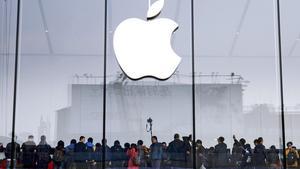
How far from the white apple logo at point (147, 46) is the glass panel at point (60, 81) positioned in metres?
1.79

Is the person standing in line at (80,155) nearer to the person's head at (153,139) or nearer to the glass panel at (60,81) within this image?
the glass panel at (60,81)

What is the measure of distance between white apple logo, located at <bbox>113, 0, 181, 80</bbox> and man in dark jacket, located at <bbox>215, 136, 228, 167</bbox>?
6.58 ft

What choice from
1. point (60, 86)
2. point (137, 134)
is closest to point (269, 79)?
point (137, 134)

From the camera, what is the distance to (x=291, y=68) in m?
12.9

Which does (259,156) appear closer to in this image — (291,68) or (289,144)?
(289,144)

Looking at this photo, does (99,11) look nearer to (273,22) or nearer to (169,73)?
(169,73)

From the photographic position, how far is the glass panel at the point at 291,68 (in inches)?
468

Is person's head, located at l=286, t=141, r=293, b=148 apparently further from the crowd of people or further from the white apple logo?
the white apple logo

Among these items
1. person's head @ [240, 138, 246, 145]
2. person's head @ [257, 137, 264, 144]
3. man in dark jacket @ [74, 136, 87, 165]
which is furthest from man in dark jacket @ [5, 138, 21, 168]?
person's head @ [257, 137, 264, 144]

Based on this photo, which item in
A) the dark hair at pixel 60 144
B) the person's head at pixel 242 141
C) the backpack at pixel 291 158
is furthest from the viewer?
the person's head at pixel 242 141

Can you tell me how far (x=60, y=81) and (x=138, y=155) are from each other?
7.95 feet

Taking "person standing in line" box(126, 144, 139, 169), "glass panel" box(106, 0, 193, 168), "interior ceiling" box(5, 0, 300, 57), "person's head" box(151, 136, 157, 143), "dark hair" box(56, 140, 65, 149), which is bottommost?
"person standing in line" box(126, 144, 139, 169)

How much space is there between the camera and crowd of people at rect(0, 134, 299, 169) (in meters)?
9.59

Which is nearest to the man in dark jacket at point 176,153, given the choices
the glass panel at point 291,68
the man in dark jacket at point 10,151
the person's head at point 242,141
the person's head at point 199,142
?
the person's head at point 199,142
